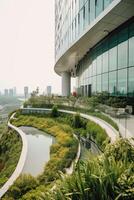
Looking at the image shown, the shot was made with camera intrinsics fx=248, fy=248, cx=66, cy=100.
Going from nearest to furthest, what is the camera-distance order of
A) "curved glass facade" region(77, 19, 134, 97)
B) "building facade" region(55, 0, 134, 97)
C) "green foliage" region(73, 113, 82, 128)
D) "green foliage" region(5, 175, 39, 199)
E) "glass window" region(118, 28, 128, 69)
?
1. "green foliage" region(5, 175, 39, 199)
2. "building facade" region(55, 0, 134, 97)
3. "curved glass facade" region(77, 19, 134, 97)
4. "glass window" region(118, 28, 128, 69)
5. "green foliage" region(73, 113, 82, 128)

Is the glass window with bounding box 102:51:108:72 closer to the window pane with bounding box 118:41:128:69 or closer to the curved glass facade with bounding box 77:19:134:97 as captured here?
the curved glass facade with bounding box 77:19:134:97

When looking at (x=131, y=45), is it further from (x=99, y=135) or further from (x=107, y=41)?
(x=99, y=135)

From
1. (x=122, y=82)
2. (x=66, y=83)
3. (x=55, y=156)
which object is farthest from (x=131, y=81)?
(x=66, y=83)

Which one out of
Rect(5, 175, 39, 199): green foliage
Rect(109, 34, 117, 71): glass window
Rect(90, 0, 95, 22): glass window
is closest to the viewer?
Rect(5, 175, 39, 199): green foliage

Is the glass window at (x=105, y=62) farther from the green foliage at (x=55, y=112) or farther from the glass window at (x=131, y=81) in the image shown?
the green foliage at (x=55, y=112)

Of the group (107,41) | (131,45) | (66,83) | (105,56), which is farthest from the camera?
(66,83)

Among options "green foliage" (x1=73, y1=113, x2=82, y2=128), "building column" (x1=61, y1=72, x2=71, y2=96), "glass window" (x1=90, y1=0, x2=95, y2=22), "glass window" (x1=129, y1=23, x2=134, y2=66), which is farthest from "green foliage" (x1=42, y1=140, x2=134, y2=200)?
"building column" (x1=61, y1=72, x2=71, y2=96)

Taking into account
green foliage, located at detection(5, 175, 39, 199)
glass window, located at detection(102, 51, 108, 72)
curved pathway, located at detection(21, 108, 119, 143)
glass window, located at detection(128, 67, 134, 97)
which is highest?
glass window, located at detection(102, 51, 108, 72)
